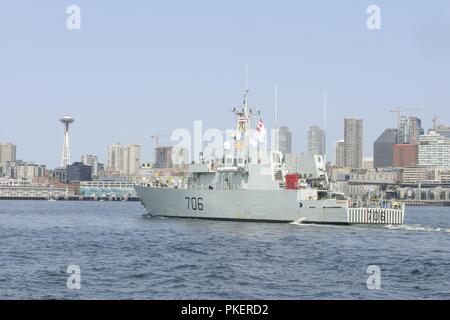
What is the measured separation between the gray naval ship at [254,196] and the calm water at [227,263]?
6.65m

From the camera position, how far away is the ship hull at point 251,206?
199ft

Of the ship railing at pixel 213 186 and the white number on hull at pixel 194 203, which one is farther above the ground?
the ship railing at pixel 213 186

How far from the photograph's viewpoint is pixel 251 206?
62.9 meters

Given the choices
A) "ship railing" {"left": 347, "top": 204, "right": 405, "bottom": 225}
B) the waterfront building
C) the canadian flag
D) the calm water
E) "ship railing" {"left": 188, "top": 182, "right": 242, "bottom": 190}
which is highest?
the canadian flag

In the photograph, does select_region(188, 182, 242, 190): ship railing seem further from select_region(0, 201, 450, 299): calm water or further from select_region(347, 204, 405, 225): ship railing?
select_region(0, 201, 450, 299): calm water

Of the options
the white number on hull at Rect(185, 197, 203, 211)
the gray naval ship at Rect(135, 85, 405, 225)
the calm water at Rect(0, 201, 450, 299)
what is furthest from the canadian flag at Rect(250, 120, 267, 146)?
the calm water at Rect(0, 201, 450, 299)

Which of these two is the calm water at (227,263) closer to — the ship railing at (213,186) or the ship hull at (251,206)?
the ship hull at (251,206)

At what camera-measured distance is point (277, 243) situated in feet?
144

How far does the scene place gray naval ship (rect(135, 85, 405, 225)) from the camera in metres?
60.8

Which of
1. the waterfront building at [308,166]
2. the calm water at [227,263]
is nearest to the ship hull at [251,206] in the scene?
the waterfront building at [308,166]
